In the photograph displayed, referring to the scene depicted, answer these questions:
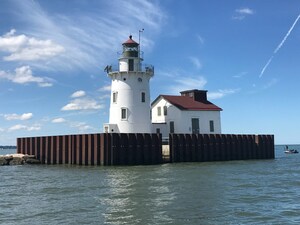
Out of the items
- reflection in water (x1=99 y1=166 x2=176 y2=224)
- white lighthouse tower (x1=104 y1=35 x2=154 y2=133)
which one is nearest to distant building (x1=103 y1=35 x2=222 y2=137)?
white lighthouse tower (x1=104 y1=35 x2=154 y2=133)

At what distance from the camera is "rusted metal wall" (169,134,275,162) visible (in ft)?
131

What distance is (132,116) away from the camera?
146ft

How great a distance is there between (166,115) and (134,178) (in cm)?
2381

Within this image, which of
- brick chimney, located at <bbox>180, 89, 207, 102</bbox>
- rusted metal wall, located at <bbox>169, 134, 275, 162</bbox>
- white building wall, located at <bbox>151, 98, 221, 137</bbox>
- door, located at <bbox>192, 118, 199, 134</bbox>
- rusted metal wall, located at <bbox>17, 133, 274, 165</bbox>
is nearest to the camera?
rusted metal wall, located at <bbox>17, 133, 274, 165</bbox>

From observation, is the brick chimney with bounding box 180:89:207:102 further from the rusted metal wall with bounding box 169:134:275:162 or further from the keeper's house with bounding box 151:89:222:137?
the rusted metal wall with bounding box 169:134:275:162

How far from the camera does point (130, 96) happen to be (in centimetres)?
4478

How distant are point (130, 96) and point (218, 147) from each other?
10.7m

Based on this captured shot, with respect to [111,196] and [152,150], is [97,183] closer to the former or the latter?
[111,196]

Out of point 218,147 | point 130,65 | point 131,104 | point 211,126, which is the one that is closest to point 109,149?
point 131,104

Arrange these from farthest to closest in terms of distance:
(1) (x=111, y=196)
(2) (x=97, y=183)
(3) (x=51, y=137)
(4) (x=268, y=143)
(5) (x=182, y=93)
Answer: (5) (x=182, y=93)
(4) (x=268, y=143)
(3) (x=51, y=137)
(2) (x=97, y=183)
(1) (x=111, y=196)

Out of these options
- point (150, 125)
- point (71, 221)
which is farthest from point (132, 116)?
point (71, 221)

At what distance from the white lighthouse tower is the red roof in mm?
4430

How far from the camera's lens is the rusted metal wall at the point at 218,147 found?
4001 cm

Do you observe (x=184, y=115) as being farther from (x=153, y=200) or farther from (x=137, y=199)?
(x=153, y=200)
